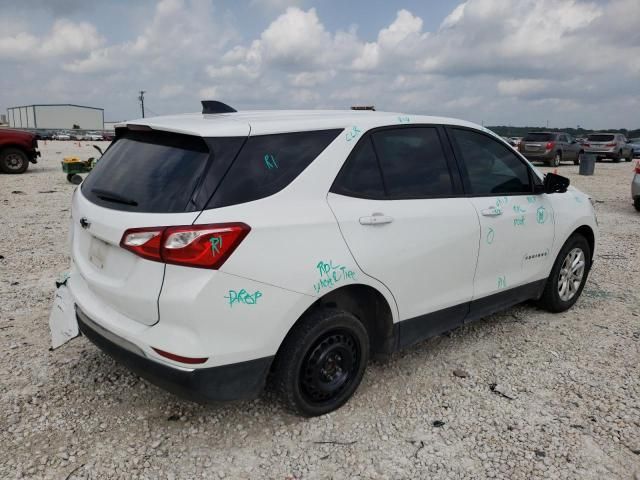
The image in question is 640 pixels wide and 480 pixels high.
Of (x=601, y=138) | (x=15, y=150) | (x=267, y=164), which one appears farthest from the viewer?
(x=601, y=138)

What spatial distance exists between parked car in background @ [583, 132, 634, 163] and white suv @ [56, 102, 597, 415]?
26614 millimetres

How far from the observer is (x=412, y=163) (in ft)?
10.6

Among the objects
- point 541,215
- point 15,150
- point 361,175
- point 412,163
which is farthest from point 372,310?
point 15,150

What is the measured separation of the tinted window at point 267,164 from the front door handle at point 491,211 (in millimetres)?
1338

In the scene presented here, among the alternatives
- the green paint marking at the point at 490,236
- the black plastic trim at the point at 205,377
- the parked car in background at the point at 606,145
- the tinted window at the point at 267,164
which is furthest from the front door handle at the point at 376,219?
the parked car in background at the point at 606,145

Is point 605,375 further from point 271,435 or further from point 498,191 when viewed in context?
point 271,435

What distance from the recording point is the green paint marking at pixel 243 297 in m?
2.31

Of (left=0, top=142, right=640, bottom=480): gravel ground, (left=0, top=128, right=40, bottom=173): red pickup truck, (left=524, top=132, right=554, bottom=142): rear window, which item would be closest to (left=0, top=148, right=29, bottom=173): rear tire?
(left=0, top=128, right=40, bottom=173): red pickup truck

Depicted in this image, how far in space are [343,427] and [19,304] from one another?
333 cm

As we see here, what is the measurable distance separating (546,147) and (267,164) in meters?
22.4

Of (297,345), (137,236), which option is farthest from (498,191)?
(137,236)

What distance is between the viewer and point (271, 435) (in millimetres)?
2803

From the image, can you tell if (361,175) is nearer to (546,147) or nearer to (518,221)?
(518,221)

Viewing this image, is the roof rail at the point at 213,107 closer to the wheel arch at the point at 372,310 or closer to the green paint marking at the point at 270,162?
the green paint marking at the point at 270,162
